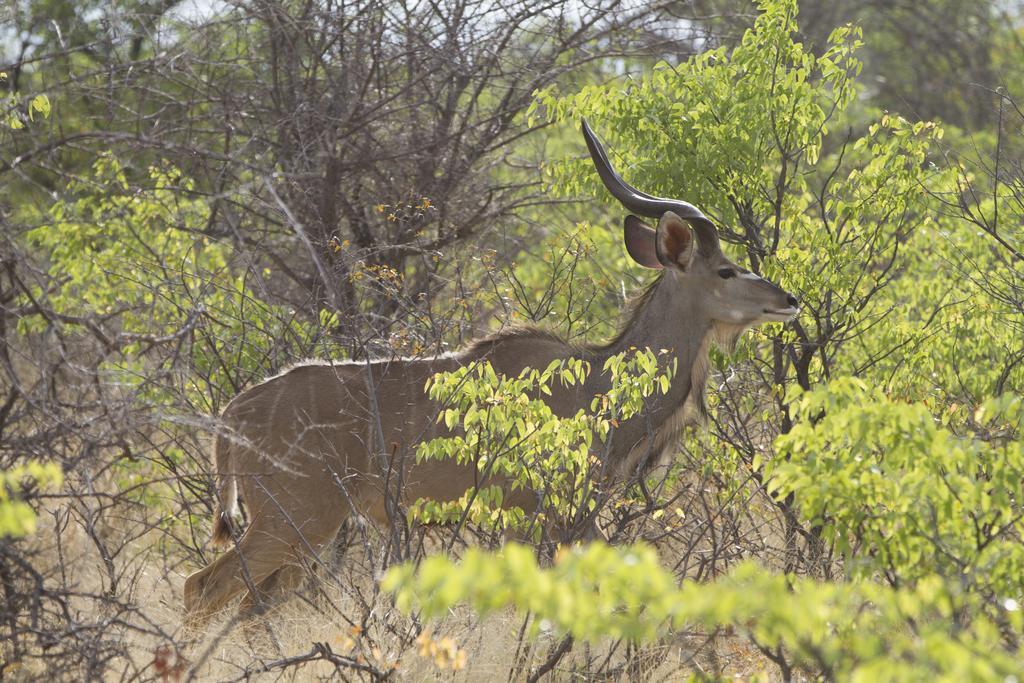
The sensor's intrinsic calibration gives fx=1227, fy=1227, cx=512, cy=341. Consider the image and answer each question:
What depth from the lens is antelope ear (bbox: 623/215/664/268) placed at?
7195mm

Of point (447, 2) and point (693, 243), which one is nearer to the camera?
point (693, 243)

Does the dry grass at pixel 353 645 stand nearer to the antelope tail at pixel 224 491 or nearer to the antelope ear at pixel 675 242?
the antelope tail at pixel 224 491

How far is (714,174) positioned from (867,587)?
4.12 m

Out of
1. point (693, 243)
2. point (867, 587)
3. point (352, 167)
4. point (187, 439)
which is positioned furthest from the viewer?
point (352, 167)

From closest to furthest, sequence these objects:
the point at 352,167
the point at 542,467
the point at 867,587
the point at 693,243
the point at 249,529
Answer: the point at 867,587 → the point at 542,467 → the point at 249,529 → the point at 693,243 → the point at 352,167

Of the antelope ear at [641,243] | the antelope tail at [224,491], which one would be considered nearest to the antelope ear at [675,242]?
the antelope ear at [641,243]

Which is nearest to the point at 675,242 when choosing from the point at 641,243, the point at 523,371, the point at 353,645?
the point at 641,243

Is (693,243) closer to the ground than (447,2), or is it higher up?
closer to the ground

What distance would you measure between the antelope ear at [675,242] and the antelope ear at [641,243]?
0.78 feet

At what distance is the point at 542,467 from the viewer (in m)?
5.44

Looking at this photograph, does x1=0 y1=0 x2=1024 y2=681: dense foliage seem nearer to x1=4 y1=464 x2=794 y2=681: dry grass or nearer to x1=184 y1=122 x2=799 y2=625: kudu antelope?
x1=4 y1=464 x2=794 y2=681: dry grass

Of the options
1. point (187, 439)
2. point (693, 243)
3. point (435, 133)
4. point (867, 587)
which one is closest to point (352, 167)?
point (435, 133)

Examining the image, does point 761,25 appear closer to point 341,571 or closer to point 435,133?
point 435,133

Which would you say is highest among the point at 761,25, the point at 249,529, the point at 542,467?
the point at 761,25
